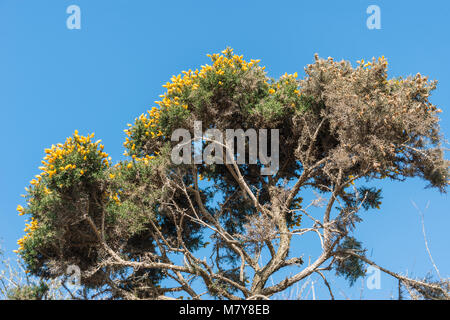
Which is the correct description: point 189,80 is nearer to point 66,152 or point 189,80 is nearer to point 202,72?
point 202,72

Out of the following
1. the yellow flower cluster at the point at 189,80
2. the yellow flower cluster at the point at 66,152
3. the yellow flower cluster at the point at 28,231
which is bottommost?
the yellow flower cluster at the point at 28,231

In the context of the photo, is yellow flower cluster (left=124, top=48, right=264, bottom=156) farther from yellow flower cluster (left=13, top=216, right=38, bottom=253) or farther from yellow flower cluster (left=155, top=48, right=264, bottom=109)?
yellow flower cluster (left=13, top=216, right=38, bottom=253)

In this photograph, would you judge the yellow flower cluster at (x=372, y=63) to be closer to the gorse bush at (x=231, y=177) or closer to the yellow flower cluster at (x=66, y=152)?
the gorse bush at (x=231, y=177)

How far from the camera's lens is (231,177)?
58.7 ft

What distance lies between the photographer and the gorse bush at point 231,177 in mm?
14422

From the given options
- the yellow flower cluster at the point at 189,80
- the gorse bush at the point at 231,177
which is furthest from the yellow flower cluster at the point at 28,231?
the yellow flower cluster at the point at 189,80

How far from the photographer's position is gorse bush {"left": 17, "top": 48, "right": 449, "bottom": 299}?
47.3 feet

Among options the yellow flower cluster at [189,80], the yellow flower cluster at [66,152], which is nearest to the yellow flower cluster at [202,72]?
the yellow flower cluster at [189,80]

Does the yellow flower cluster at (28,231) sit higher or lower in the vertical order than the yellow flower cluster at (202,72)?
lower

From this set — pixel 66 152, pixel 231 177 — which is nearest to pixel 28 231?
pixel 66 152

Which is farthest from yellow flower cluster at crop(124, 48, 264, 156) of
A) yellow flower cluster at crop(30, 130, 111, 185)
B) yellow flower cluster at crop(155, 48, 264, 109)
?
yellow flower cluster at crop(30, 130, 111, 185)
